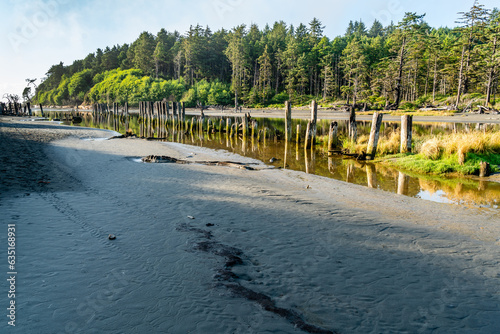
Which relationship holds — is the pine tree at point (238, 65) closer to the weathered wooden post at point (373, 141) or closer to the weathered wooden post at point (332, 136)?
the weathered wooden post at point (332, 136)

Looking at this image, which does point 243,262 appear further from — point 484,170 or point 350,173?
point 484,170

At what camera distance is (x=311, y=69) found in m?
82.2

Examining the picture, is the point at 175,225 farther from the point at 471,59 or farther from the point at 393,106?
the point at 471,59

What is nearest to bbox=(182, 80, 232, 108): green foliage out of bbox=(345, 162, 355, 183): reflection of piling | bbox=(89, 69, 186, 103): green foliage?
bbox=(89, 69, 186, 103): green foliage

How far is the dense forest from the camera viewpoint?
50.9m

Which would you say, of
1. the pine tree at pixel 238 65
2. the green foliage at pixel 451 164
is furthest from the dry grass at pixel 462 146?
the pine tree at pixel 238 65

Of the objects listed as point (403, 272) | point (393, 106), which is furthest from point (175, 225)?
point (393, 106)

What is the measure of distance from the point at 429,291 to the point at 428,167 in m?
10.2

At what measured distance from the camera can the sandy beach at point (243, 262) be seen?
3314 mm

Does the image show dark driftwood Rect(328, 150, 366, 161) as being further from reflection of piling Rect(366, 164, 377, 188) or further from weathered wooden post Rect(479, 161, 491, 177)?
weathered wooden post Rect(479, 161, 491, 177)

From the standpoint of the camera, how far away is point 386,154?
611 inches

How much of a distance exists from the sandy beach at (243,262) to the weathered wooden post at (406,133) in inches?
274

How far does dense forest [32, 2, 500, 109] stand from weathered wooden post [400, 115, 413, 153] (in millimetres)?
37336

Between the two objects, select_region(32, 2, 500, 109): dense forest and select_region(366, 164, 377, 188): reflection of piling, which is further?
select_region(32, 2, 500, 109): dense forest
